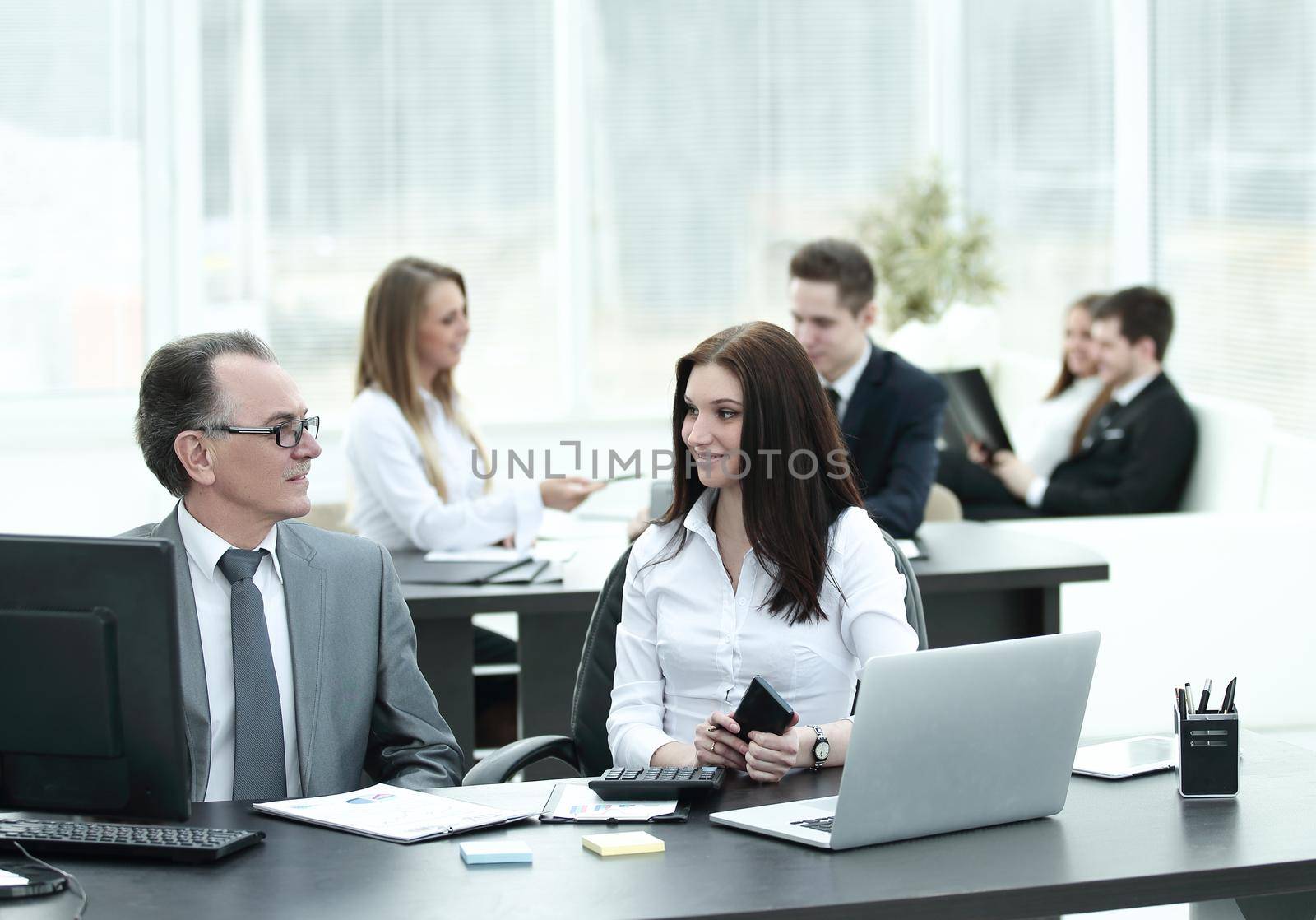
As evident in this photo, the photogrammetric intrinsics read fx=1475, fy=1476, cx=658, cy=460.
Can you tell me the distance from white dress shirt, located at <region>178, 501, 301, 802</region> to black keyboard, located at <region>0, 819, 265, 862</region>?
1.08 ft

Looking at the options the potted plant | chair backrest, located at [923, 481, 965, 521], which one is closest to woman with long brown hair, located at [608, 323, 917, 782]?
chair backrest, located at [923, 481, 965, 521]

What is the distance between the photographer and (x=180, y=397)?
Result: 2.24 meters

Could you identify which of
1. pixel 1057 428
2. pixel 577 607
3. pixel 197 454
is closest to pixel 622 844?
pixel 197 454

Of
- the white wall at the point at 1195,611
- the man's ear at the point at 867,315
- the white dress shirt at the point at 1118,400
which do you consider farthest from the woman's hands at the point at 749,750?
the white dress shirt at the point at 1118,400

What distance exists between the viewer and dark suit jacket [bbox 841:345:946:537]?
160 inches

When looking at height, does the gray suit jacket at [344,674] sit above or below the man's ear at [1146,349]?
below

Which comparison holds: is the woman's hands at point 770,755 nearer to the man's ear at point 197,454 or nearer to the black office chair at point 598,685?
the black office chair at point 598,685

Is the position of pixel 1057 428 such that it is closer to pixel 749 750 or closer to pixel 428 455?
pixel 428 455

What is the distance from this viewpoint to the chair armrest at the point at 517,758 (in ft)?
7.72

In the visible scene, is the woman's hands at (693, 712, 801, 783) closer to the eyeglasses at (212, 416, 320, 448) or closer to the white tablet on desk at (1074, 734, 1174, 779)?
the white tablet on desk at (1074, 734, 1174, 779)

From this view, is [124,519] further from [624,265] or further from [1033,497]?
[1033,497]

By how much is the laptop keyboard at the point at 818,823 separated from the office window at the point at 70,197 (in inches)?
217

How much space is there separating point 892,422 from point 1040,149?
3.54 meters

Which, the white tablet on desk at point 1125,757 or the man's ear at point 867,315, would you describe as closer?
the white tablet on desk at point 1125,757
